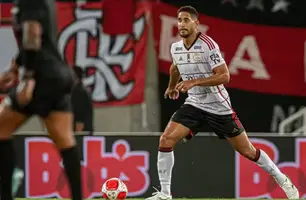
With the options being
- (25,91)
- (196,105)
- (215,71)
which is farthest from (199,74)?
(25,91)

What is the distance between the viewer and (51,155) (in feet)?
39.3

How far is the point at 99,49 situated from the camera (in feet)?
48.1

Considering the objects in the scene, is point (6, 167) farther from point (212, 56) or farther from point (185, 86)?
point (212, 56)

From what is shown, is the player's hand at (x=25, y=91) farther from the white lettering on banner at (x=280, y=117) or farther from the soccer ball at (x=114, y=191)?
the white lettering on banner at (x=280, y=117)

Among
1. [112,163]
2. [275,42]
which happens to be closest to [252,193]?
[112,163]

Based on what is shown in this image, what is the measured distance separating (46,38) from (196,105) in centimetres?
269

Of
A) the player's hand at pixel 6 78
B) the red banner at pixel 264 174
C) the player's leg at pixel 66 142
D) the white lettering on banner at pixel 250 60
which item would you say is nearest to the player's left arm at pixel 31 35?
the player's hand at pixel 6 78

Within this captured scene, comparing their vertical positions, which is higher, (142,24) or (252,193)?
(142,24)

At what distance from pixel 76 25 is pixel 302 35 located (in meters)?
3.54

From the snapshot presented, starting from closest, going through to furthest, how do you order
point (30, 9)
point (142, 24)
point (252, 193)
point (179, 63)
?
point (30, 9), point (179, 63), point (252, 193), point (142, 24)

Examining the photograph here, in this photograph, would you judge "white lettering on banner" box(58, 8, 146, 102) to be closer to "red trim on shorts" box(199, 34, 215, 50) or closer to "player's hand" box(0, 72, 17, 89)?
"red trim on shorts" box(199, 34, 215, 50)

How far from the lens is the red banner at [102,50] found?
47.8ft

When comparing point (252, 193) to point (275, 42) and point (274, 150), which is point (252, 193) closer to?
point (274, 150)

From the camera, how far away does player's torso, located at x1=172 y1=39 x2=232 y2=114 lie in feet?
29.3
